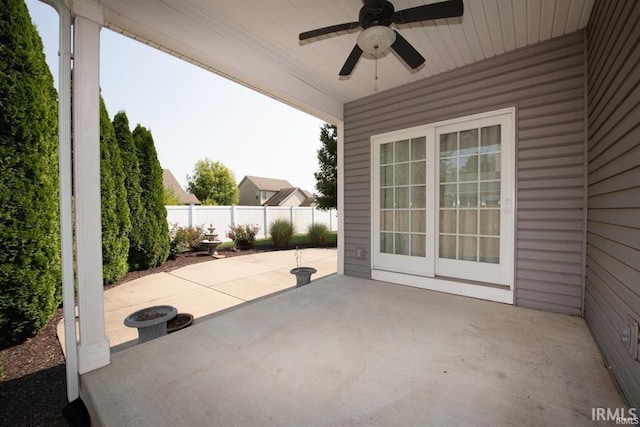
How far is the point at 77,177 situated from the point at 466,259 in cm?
376

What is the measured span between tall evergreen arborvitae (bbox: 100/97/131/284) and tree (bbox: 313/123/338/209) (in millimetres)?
5423

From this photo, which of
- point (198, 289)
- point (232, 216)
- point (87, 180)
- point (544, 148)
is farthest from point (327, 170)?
point (87, 180)

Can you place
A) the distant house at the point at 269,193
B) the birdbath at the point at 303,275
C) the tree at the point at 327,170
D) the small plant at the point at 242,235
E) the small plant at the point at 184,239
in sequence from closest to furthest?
1. the birdbath at the point at 303,275
2. the small plant at the point at 184,239
3. the small plant at the point at 242,235
4. the tree at the point at 327,170
5. the distant house at the point at 269,193

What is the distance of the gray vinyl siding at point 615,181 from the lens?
135cm

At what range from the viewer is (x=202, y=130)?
65.3 feet

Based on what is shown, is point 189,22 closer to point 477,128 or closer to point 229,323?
point 229,323

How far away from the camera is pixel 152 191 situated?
5.41 m

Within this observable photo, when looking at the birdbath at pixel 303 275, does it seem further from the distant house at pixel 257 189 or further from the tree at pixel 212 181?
the distant house at pixel 257 189

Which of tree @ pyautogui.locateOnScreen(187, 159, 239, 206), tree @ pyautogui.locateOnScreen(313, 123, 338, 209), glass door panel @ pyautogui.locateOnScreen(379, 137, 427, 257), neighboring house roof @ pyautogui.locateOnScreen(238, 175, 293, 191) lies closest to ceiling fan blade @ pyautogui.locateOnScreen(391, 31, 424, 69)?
glass door panel @ pyautogui.locateOnScreen(379, 137, 427, 257)

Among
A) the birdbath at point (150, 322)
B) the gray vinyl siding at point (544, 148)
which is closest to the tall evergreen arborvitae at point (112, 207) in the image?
the birdbath at point (150, 322)

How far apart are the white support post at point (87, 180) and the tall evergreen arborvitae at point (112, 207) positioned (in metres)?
2.73

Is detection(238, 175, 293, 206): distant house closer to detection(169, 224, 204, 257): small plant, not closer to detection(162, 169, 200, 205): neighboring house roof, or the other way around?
detection(162, 169, 200, 205): neighboring house roof

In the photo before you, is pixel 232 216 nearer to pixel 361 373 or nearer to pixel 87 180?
pixel 87 180

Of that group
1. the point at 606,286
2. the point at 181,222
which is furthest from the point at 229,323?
the point at 181,222
